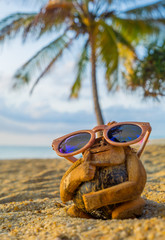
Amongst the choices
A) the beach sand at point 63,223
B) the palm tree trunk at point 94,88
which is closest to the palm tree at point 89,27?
the palm tree trunk at point 94,88

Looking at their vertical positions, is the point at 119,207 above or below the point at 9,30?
below

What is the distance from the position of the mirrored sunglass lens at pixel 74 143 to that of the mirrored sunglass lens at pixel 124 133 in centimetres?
26

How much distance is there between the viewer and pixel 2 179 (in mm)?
5797

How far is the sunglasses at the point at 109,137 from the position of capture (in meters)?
2.26

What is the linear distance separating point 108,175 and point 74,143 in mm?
535

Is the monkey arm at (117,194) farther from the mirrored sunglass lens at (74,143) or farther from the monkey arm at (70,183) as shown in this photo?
the mirrored sunglass lens at (74,143)

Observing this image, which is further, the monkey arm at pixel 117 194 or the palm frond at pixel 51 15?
the palm frond at pixel 51 15

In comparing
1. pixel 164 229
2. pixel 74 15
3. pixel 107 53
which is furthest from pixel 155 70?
pixel 164 229

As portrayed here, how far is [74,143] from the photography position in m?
2.44

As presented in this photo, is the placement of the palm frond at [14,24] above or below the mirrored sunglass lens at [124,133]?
above

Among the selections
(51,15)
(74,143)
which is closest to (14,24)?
(51,15)

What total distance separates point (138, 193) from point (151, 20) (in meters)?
8.60

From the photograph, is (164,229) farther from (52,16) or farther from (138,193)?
(52,16)

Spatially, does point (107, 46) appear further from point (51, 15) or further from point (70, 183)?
point (70, 183)
